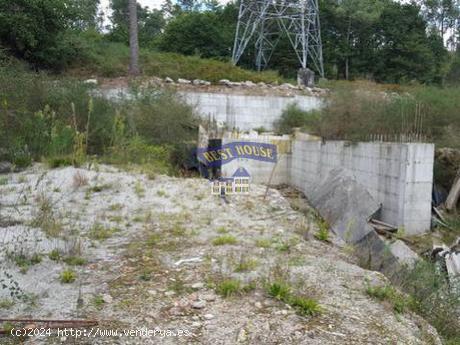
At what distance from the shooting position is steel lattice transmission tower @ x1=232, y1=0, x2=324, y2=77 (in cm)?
1747

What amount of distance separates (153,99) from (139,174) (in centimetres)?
281

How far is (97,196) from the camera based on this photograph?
18.0 feet

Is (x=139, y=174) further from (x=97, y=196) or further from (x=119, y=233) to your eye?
(x=119, y=233)

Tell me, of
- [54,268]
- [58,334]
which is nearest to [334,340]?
[58,334]

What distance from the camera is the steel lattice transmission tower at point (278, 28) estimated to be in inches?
688

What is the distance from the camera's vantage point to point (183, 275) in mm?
3086

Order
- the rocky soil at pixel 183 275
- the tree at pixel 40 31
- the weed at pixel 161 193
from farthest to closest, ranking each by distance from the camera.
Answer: the tree at pixel 40 31, the weed at pixel 161 193, the rocky soil at pixel 183 275

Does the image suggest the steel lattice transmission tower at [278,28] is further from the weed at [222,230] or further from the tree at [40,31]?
the weed at [222,230]

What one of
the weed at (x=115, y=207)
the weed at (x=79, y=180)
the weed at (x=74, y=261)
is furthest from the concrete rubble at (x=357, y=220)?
the weed at (x=79, y=180)

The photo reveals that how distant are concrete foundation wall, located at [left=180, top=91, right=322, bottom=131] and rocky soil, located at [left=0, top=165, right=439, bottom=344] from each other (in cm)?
649

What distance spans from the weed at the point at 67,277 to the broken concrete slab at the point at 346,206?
10.5 feet

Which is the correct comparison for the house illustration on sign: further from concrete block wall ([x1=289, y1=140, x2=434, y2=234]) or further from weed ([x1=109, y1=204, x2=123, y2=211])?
concrete block wall ([x1=289, y1=140, x2=434, y2=234])

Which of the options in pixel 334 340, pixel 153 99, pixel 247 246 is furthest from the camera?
pixel 153 99

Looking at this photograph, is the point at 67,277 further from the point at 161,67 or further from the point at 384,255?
the point at 161,67
